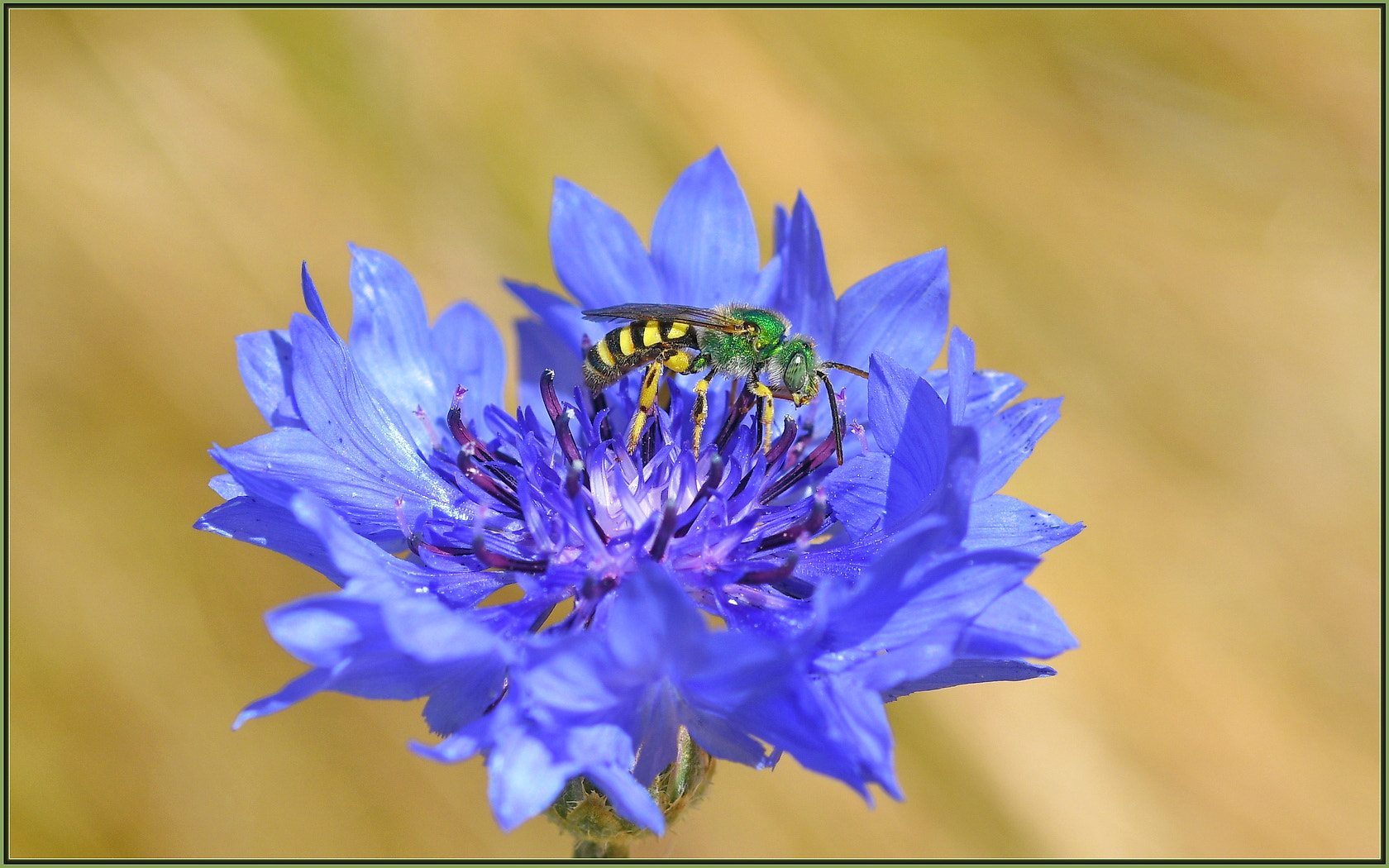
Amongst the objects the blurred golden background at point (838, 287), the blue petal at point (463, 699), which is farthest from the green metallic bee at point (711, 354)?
the blurred golden background at point (838, 287)

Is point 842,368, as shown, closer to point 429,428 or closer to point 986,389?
point 986,389

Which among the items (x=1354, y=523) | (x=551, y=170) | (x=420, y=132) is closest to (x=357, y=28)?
(x=420, y=132)

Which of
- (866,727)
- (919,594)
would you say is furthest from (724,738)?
(919,594)

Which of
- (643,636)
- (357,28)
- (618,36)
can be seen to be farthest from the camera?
(618,36)

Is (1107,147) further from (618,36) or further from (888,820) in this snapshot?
(888,820)

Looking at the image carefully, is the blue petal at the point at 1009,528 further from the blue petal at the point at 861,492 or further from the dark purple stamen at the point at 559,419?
the dark purple stamen at the point at 559,419

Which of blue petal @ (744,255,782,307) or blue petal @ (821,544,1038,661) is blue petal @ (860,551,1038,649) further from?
blue petal @ (744,255,782,307)

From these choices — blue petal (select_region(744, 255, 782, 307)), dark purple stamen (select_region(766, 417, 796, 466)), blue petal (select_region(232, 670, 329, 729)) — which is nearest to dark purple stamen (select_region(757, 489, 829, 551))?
dark purple stamen (select_region(766, 417, 796, 466))
